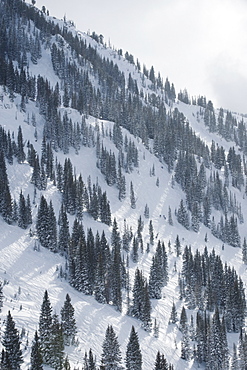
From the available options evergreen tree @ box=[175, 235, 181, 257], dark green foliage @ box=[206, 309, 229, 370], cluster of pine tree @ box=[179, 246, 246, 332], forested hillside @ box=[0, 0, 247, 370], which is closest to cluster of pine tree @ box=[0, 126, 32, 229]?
forested hillside @ box=[0, 0, 247, 370]

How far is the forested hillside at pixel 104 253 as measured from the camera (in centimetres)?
5872

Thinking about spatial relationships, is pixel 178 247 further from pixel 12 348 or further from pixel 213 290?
pixel 12 348

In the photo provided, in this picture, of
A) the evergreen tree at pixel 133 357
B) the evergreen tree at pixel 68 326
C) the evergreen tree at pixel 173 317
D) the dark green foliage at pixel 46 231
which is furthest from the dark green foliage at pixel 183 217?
the evergreen tree at pixel 68 326

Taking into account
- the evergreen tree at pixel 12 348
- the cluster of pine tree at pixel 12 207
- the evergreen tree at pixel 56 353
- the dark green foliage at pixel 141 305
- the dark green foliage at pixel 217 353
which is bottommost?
the dark green foliage at pixel 217 353

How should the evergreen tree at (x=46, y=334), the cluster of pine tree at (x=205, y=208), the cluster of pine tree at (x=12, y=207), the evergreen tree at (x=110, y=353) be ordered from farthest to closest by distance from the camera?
the cluster of pine tree at (x=205, y=208) < the cluster of pine tree at (x=12, y=207) < the evergreen tree at (x=110, y=353) < the evergreen tree at (x=46, y=334)

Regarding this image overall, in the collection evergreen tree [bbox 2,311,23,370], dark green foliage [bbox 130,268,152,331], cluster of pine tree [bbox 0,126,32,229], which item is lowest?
dark green foliage [bbox 130,268,152,331]

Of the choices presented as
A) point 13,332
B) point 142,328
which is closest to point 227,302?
point 142,328

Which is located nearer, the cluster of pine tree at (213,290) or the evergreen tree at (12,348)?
the evergreen tree at (12,348)

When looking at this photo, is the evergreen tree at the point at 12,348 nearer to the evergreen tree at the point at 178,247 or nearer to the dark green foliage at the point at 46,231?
the dark green foliage at the point at 46,231

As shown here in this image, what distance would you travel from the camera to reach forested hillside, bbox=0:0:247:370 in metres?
58.7

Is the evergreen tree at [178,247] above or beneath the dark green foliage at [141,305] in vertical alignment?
above

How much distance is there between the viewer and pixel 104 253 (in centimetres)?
10156

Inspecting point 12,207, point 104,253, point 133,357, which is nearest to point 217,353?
point 133,357

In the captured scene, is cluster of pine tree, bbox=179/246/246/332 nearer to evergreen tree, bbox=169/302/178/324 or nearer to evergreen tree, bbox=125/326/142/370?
evergreen tree, bbox=169/302/178/324
